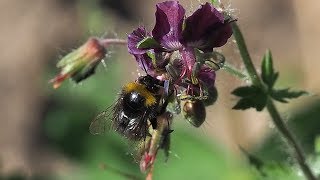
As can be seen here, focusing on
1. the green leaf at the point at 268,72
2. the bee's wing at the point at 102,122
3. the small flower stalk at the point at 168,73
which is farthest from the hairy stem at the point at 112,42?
the green leaf at the point at 268,72

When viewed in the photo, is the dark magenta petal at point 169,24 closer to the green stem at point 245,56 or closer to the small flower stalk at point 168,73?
the small flower stalk at point 168,73

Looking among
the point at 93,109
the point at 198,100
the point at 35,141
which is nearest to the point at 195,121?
the point at 198,100

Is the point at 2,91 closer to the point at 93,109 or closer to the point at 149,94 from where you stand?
the point at 93,109

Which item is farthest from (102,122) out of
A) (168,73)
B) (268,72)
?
(268,72)

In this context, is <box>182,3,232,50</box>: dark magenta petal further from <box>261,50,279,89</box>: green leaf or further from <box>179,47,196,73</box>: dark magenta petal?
<box>261,50,279,89</box>: green leaf

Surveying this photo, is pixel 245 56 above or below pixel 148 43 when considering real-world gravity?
below

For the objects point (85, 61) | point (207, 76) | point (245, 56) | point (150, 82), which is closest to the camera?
point (150, 82)

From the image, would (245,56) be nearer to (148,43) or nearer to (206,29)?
(206,29)
